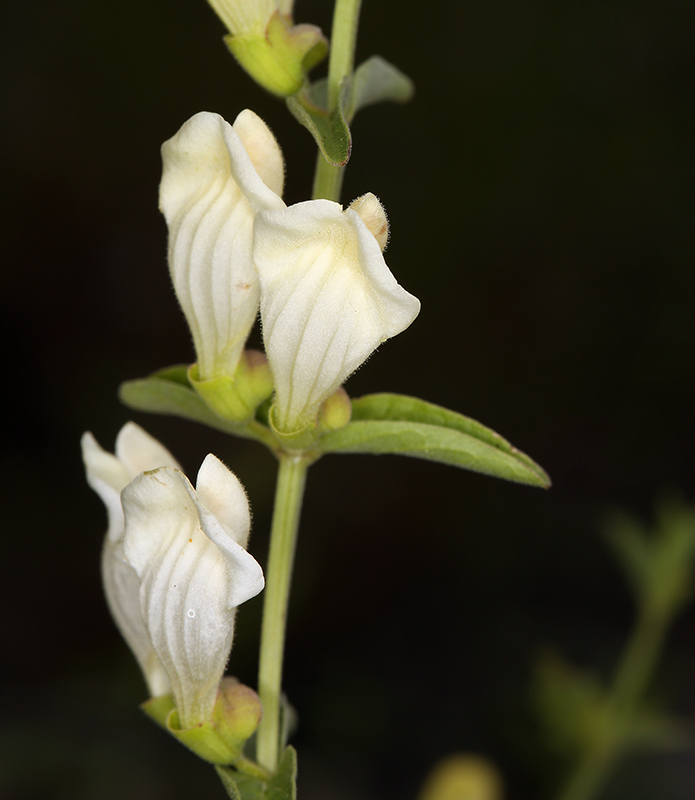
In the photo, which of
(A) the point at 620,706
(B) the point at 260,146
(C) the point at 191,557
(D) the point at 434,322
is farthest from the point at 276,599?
(D) the point at 434,322

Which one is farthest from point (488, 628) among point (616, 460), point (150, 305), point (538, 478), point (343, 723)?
point (538, 478)

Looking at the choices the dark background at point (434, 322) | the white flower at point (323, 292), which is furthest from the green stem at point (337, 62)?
the dark background at point (434, 322)

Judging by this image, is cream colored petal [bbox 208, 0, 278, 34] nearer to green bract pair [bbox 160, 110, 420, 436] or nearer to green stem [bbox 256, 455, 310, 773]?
green bract pair [bbox 160, 110, 420, 436]

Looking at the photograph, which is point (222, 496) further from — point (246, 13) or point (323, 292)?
point (246, 13)

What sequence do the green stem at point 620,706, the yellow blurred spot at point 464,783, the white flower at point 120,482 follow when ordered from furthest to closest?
the green stem at point 620,706, the yellow blurred spot at point 464,783, the white flower at point 120,482

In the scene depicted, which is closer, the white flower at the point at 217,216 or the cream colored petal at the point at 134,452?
the white flower at the point at 217,216

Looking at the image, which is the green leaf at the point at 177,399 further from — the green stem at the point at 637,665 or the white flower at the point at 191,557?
the green stem at the point at 637,665
